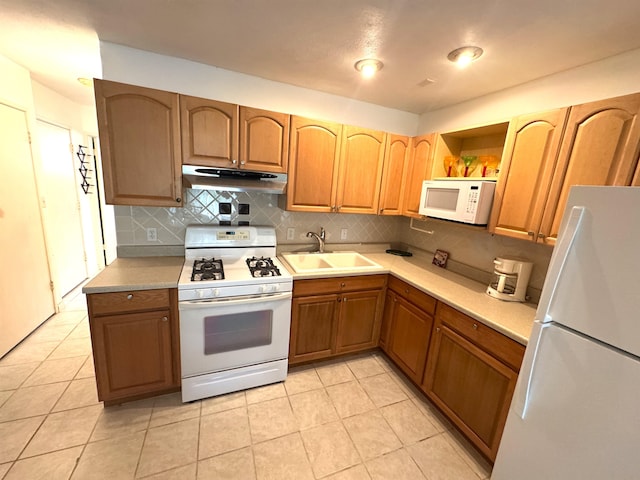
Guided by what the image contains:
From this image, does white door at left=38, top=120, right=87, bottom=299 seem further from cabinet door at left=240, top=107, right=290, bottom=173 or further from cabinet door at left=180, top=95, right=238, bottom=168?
cabinet door at left=240, top=107, right=290, bottom=173

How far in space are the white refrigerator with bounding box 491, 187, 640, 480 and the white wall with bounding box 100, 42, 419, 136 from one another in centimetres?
195

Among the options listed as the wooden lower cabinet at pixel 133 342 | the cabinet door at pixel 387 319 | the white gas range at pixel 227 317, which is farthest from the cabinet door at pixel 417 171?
the wooden lower cabinet at pixel 133 342

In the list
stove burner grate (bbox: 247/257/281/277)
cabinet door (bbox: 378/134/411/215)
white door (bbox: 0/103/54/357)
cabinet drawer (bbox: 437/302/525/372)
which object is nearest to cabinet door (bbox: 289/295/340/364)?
stove burner grate (bbox: 247/257/281/277)

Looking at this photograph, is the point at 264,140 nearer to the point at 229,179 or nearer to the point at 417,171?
the point at 229,179

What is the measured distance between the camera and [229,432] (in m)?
1.67

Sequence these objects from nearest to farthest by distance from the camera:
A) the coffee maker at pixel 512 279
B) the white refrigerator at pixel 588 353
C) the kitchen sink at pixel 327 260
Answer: the white refrigerator at pixel 588 353, the coffee maker at pixel 512 279, the kitchen sink at pixel 327 260

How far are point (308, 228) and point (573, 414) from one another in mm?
2119

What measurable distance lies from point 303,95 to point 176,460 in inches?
109

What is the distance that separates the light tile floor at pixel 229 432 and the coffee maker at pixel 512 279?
1005 millimetres

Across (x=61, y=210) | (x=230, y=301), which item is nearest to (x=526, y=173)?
(x=230, y=301)

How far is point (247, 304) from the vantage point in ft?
6.03

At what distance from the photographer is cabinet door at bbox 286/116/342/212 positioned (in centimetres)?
214

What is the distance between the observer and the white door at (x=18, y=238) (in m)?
2.13

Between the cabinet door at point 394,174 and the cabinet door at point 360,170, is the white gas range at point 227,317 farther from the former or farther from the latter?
the cabinet door at point 394,174
